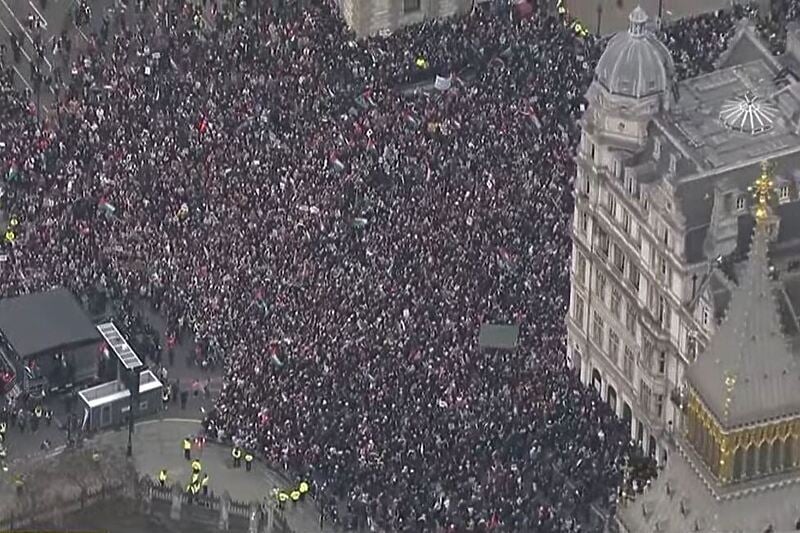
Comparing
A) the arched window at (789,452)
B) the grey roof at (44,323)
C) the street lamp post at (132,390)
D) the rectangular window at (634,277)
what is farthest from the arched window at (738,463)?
the grey roof at (44,323)

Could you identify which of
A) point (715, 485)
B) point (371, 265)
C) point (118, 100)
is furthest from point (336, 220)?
point (715, 485)

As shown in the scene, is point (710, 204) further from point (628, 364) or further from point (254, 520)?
point (254, 520)

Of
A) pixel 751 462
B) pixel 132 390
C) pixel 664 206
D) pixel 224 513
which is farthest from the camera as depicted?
pixel 132 390

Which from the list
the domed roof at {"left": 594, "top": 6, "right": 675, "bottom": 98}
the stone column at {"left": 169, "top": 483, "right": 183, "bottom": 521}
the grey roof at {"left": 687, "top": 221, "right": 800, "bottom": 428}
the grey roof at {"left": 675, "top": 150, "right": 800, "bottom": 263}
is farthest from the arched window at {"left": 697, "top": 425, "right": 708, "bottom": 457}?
the domed roof at {"left": 594, "top": 6, "right": 675, "bottom": 98}

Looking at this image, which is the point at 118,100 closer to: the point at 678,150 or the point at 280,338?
the point at 280,338

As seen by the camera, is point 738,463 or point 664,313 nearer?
point 738,463

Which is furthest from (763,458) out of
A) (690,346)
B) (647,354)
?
(647,354)

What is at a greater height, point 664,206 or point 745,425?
point 664,206
